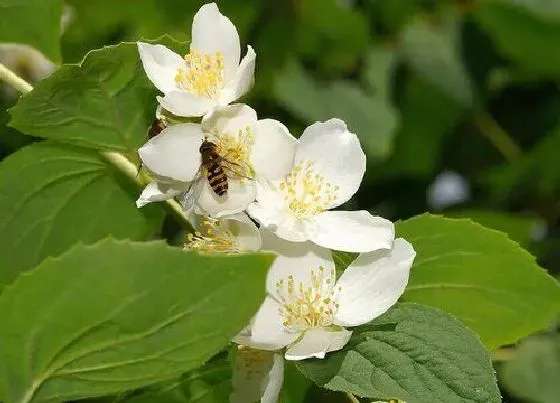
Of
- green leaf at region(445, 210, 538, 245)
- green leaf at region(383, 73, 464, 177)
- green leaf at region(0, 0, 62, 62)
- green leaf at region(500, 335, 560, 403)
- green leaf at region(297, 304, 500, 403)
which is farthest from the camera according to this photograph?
green leaf at region(383, 73, 464, 177)

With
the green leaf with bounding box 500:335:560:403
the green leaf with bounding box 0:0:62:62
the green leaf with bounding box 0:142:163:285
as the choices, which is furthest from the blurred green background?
the green leaf with bounding box 0:142:163:285

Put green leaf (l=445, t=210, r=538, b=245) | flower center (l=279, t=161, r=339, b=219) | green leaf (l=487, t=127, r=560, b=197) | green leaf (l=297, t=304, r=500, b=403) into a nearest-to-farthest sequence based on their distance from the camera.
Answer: green leaf (l=297, t=304, r=500, b=403), flower center (l=279, t=161, r=339, b=219), green leaf (l=445, t=210, r=538, b=245), green leaf (l=487, t=127, r=560, b=197)

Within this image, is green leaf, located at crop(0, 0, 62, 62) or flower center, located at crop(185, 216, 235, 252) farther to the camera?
green leaf, located at crop(0, 0, 62, 62)

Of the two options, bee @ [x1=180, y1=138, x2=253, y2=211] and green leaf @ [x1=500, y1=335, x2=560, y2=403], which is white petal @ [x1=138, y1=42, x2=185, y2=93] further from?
green leaf @ [x1=500, y1=335, x2=560, y2=403]

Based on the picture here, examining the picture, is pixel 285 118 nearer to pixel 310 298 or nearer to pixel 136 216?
pixel 136 216

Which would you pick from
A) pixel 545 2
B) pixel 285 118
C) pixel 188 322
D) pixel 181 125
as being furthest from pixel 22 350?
pixel 545 2

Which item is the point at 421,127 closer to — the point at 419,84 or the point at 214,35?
the point at 419,84

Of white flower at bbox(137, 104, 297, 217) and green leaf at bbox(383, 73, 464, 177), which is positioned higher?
white flower at bbox(137, 104, 297, 217)

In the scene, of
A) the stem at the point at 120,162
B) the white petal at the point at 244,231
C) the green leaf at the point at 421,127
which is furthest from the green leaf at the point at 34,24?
the green leaf at the point at 421,127
